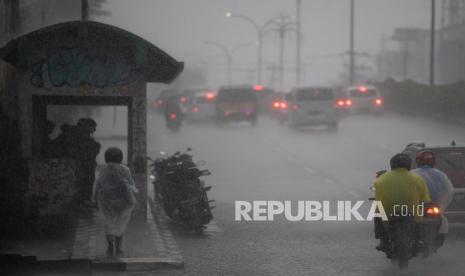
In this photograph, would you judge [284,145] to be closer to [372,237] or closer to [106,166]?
[372,237]

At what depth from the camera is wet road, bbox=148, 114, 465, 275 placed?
14141 mm

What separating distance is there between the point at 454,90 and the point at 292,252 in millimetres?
39178

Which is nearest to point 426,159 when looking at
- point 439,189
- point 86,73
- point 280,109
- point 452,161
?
point 439,189

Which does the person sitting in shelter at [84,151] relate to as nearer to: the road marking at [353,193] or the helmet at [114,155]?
the helmet at [114,155]

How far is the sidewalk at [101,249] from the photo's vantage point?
1366cm

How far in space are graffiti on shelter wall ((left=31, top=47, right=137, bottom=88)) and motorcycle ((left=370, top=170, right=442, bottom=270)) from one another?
625 cm

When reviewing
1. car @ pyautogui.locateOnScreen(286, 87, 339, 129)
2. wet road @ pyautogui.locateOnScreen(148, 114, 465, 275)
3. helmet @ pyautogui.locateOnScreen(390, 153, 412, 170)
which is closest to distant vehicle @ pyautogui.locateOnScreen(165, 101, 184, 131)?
wet road @ pyautogui.locateOnScreen(148, 114, 465, 275)

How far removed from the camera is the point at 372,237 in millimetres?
16844

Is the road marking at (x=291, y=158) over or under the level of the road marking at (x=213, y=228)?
over

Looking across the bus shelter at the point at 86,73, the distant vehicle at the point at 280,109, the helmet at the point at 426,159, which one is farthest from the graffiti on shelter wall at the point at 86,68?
the distant vehicle at the point at 280,109

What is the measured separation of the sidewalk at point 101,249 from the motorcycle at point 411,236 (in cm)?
259

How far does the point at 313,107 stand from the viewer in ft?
163

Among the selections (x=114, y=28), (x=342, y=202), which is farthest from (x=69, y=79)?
(x=342, y=202)

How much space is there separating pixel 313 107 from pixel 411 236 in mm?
36405
